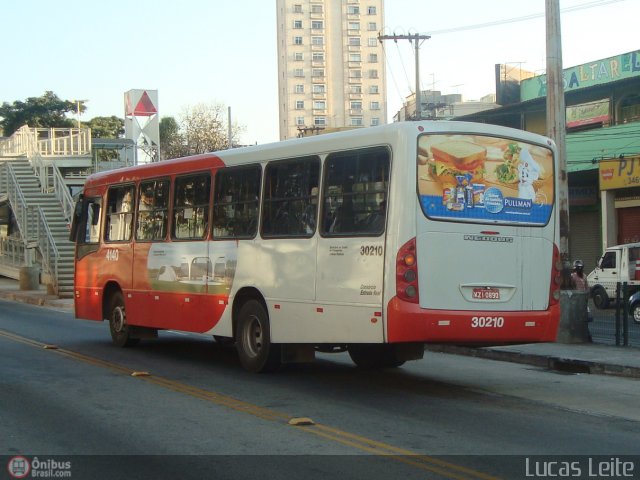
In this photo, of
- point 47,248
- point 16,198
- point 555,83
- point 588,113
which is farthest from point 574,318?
point 16,198

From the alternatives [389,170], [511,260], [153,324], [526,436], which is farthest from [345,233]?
[153,324]

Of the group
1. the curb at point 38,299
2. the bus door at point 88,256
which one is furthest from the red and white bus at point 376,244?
the curb at point 38,299

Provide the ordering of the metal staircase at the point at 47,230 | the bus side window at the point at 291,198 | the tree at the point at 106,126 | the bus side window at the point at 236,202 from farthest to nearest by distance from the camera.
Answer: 1. the tree at the point at 106,126
2. the metal staircase at the point at 47,230
3. the bus side window at the point at 236,202
4. the bus side window at the point at 291,198

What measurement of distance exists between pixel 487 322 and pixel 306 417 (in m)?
2.50

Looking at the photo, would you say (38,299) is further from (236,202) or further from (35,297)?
(236,202)

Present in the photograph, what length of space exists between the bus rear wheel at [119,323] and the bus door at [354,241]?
18.0 feet

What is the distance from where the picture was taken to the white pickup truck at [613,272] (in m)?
25.0

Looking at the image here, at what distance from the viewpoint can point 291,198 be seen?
10930 mm

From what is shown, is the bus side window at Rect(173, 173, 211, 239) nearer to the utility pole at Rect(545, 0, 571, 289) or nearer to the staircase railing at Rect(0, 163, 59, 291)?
the utility pole at Rect(545, 0, 571, 289)

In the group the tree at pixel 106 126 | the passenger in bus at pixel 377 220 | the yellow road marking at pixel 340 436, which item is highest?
the tree at pixel 106 126

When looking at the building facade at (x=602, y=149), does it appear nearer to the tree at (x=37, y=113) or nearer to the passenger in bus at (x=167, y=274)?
the passenger in bus at (x=167, y=274)

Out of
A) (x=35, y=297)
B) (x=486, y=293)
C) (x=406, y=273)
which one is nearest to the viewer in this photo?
(x=406, y=273)

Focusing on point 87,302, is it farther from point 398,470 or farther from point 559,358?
point 398,470

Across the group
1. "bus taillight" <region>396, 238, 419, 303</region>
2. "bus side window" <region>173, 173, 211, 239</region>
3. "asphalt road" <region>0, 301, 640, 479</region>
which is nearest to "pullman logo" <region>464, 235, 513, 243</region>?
"bus taillight" <region>396, 238, 419, 303</region>
